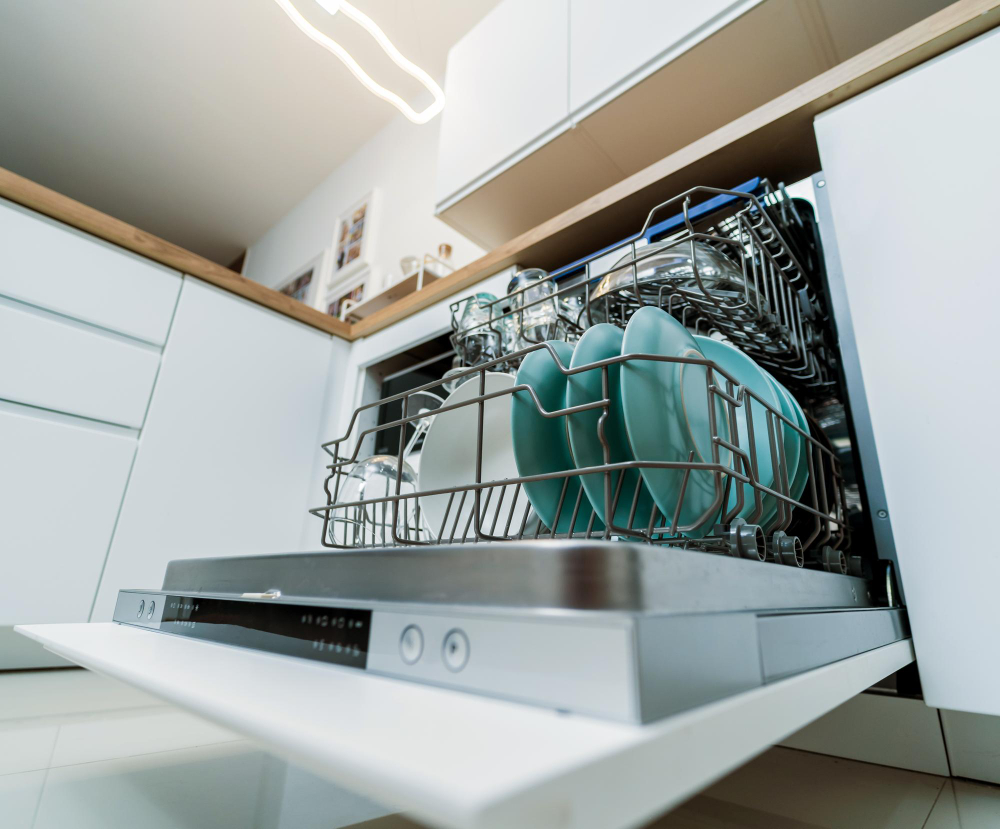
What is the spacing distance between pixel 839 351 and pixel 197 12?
8.39 feet

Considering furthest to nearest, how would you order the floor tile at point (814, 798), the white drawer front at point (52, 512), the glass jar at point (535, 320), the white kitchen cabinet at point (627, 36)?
the white drawer front at point (52, 512) < the white kitchen cabinet at point (627, 36) < the glass jar at point (535, 320) < the floor tile at point (814, 798)

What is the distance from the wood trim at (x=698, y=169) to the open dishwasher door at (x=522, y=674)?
2.00 ft

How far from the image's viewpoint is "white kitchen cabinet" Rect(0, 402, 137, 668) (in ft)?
3.25

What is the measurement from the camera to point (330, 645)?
11.7 inches

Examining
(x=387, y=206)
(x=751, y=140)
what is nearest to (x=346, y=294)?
(x=387, y=206)

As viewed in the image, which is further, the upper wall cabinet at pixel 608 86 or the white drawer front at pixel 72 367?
the white drawer front at pixel 72 367

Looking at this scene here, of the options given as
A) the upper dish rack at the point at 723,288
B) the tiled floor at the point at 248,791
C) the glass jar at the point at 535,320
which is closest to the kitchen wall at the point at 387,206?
A: the glass jar at the point at 535,320

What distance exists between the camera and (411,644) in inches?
10.0

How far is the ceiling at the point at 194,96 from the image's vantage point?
7.02 feet

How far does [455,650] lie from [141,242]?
1303 millimetres

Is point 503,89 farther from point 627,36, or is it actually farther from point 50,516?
point 50,516

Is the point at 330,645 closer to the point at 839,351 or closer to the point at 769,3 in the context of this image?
the point at 839,351

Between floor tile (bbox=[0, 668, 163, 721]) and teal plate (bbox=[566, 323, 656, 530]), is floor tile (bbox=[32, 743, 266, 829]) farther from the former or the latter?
teal plate (bbox=[566, 323, 656, 530])

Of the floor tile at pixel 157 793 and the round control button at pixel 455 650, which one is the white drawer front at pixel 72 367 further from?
the round control button at pixel 455 650
